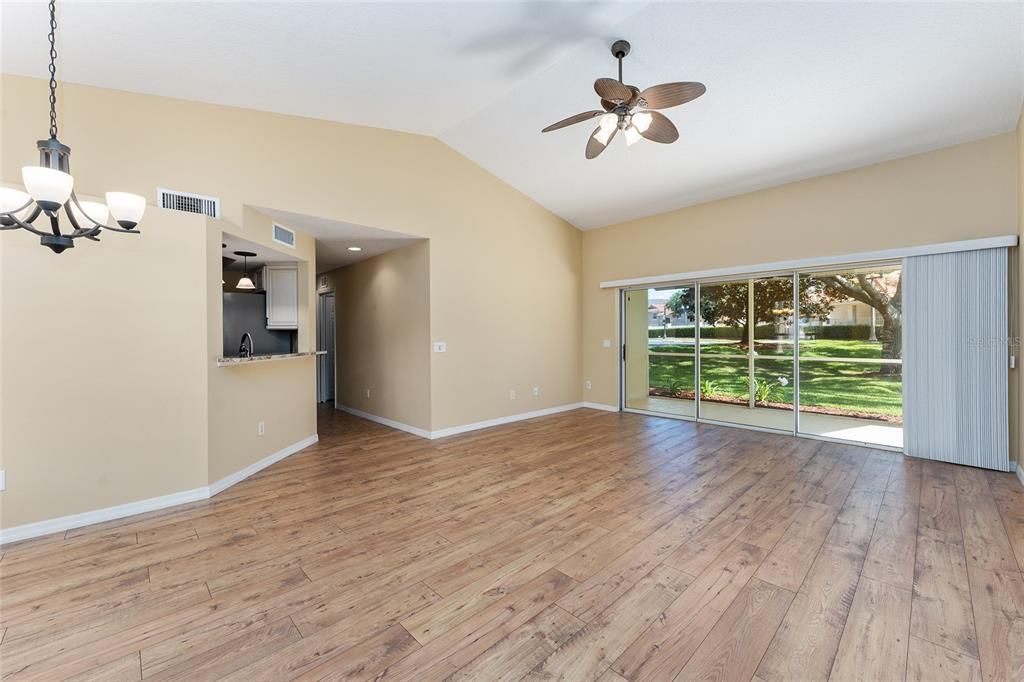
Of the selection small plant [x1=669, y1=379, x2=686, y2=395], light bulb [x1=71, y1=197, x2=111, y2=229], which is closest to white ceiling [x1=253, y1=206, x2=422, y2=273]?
light bulb [x1=71, y1=197, x2=111, y2=229]

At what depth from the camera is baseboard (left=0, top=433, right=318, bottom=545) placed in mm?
2613

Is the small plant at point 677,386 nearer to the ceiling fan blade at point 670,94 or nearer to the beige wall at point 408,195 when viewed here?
the beige wall at point 408,195

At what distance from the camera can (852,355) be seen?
189 inches

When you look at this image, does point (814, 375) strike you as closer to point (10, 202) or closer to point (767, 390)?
point (767, 390)

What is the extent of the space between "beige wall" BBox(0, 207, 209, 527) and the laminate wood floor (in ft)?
1.15

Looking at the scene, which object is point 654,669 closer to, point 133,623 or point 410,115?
point 133,623

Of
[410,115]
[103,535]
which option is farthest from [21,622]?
[410,115]

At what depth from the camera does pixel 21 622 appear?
1847mm

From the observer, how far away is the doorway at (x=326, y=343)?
7.62 metres

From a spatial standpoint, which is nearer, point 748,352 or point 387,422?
point 748,352

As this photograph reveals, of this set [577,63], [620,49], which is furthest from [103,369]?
[620,49]

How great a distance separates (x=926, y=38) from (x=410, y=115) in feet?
14.1

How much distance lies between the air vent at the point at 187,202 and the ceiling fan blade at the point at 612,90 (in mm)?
3253

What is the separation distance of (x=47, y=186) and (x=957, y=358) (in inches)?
274
